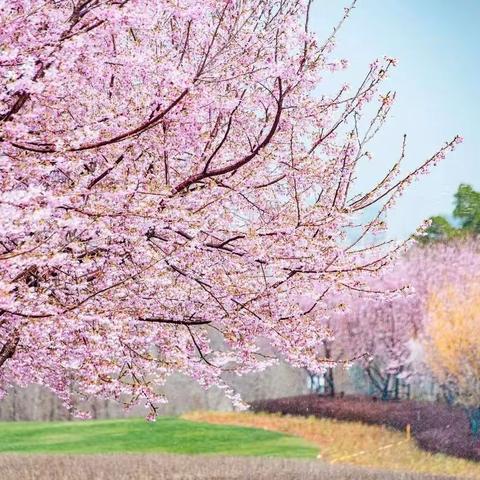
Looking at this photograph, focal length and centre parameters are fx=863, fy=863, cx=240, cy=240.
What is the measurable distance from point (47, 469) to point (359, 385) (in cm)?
5087

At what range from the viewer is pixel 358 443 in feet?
106

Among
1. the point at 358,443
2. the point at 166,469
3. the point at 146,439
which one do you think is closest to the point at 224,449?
the point at 146,439

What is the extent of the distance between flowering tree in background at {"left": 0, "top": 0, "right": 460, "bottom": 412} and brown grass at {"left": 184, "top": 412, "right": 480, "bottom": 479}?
605 inches

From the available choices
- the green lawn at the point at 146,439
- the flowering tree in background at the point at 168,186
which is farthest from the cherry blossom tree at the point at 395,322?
the flowering tree in background at the point at 168,186

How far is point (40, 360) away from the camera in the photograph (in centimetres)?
968

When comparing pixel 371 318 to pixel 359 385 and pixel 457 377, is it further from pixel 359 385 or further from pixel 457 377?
pixel 359 385

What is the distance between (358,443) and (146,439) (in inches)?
314

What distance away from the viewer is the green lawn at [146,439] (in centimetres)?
3009

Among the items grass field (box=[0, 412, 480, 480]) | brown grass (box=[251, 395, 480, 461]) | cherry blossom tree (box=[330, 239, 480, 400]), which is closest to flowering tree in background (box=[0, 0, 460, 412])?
grass field (box=[0, 412, 480, 480])

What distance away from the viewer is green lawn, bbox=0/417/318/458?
30094 millimetres

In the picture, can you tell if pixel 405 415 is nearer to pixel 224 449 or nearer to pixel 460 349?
pixel 460 349

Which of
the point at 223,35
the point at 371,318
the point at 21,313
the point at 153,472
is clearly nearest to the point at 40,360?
the point at 21,313

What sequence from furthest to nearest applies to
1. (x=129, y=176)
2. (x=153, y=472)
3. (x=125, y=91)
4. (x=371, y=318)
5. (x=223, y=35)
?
1. (x=371, y=318)
2. (x=153, y=472)
3. (x=223, y=35)
4. (x=125, y=91)
5. (x=129, y=176)

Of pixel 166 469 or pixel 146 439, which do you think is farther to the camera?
pixel 146 439
